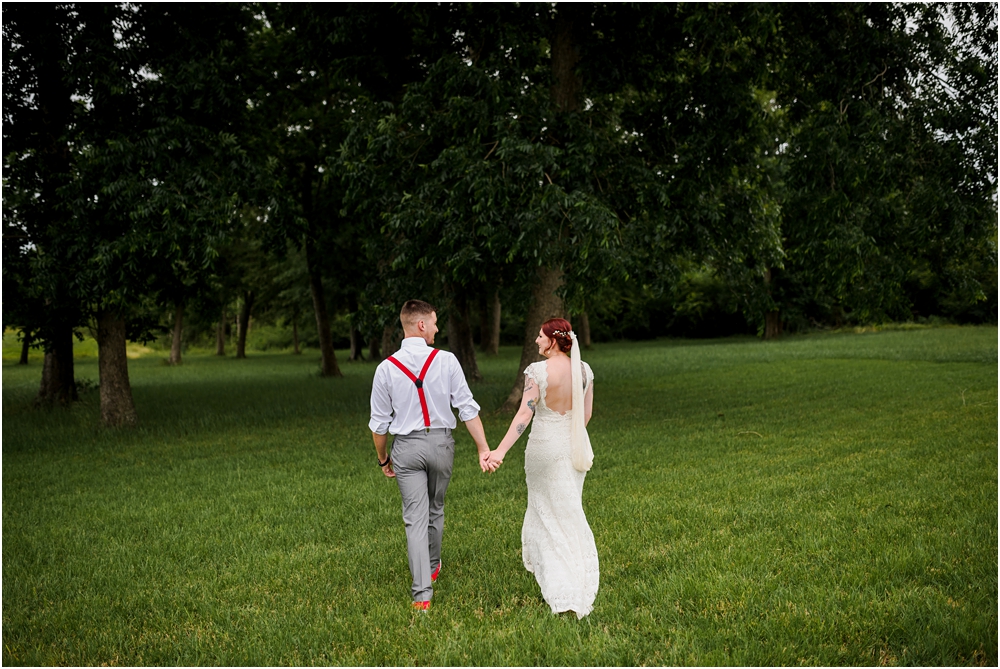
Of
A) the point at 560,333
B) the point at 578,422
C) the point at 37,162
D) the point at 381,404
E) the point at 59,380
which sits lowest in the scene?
the point at 59,380

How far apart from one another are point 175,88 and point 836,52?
11.0 meters

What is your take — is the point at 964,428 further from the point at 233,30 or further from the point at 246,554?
the point at 233,30

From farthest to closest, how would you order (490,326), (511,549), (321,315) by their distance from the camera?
(490,326), (321,315), (511,549)

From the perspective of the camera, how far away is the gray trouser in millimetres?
5113

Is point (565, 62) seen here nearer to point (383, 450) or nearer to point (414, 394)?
point (414, 394)

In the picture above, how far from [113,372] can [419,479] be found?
1160cm

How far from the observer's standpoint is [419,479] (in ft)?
17.0

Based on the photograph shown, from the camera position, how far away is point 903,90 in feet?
41.1

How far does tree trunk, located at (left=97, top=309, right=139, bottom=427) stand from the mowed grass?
86cm

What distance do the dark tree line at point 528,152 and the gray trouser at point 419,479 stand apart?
6452mm

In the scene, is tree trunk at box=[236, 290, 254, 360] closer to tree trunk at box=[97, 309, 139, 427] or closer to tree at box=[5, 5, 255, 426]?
tree trunk at box=[97, 309, 139, 427]

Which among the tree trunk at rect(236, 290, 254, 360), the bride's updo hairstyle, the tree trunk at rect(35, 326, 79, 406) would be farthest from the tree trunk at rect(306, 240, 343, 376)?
the bride's updo hairstyle

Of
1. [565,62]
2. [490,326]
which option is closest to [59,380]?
[565,62]

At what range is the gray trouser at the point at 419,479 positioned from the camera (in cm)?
511
